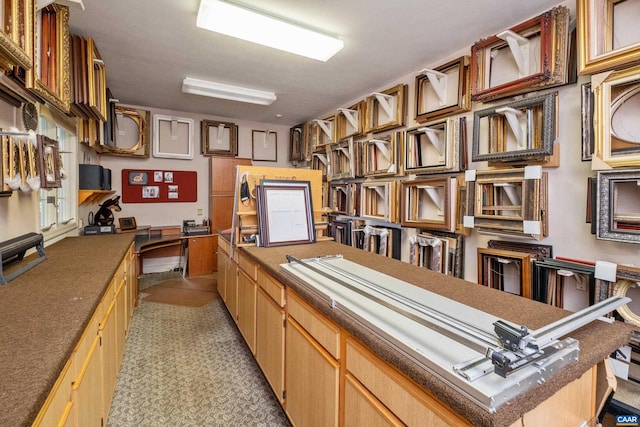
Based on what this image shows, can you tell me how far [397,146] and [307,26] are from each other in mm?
1460

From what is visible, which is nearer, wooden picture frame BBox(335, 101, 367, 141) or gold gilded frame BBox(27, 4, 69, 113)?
gold gilded frame BBox(27, 4, 69, 113)

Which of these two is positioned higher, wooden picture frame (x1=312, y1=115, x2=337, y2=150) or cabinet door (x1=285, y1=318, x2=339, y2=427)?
wooden picture frame (x1=312, y1=115, x2=337, y2=150)

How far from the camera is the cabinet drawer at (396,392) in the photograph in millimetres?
760

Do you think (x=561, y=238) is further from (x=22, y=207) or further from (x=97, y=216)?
(x=97, y=216)

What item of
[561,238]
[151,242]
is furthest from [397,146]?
[151,242]

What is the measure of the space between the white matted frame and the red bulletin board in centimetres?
29

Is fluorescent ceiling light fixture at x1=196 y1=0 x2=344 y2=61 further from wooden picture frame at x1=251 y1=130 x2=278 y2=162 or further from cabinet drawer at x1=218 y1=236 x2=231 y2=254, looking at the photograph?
wooden picture frame at x1=251 y1=130 x2=278 y2=162

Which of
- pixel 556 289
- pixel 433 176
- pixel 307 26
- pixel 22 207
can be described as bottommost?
pixel 556 289

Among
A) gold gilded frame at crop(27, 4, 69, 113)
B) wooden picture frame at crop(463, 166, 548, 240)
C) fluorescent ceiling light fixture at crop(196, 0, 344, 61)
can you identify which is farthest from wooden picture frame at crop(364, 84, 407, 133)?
gold gilded frame at crop(27, 4, 69, 113)

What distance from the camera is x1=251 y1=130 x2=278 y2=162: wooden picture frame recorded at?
532 cm

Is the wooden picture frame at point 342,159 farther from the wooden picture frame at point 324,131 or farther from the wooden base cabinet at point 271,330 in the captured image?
the wooden base cabinet at point 271,330

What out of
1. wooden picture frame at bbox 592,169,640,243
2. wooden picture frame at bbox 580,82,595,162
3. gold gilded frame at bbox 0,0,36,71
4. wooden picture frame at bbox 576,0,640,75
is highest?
wooden picture frame at bbox 576,0,640,75

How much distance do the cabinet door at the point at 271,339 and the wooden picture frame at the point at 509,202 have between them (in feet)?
5.33

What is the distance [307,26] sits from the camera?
89.8 inches
